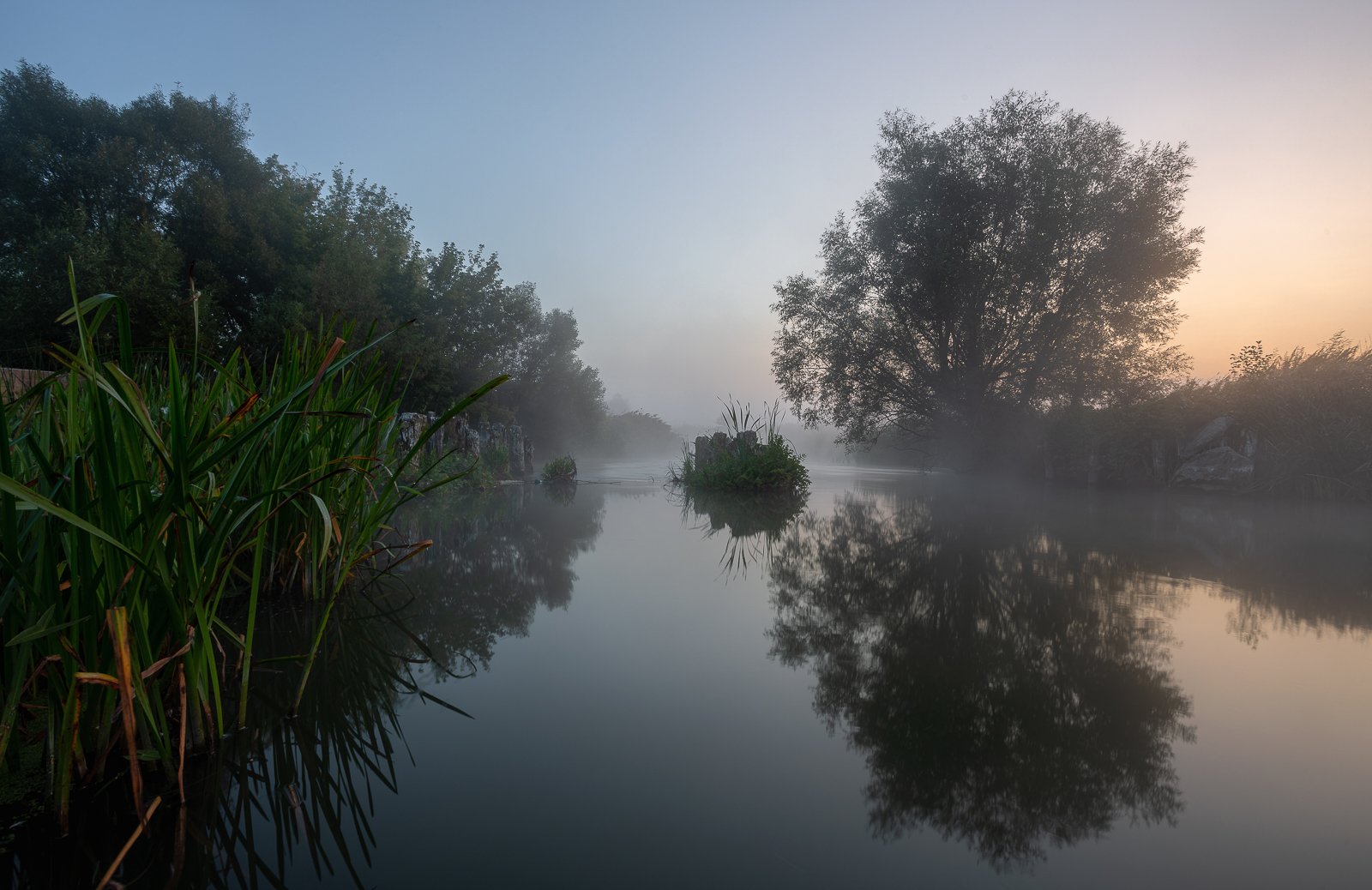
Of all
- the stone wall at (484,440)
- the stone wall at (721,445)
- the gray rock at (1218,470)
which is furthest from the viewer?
the stone wall at (484,440)

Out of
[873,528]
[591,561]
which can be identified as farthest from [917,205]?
[591,561]

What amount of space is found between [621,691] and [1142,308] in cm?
1679

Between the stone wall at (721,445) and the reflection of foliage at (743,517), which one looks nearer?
the reflection of foliage at (743,517)

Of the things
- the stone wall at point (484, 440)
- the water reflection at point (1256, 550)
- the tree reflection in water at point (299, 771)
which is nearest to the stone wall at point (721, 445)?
the stone wall at point (484, 440)

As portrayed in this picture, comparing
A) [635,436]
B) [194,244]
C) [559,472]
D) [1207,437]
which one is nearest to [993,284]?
[1207,437]

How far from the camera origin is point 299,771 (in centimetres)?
145

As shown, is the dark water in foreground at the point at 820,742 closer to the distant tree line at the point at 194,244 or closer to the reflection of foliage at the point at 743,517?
the reflection of foliage at the point at 743,517

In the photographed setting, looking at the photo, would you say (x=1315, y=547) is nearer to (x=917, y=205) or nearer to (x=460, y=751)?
(x=460, y=751)

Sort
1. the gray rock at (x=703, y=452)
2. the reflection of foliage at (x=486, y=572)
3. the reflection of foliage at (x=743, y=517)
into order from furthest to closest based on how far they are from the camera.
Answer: the gray rock at (x=703, y=452), the reflection of foliage at (x=743, y=517), the reflection of foliage at (x=486, y=572)

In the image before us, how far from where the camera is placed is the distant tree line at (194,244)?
1367cm

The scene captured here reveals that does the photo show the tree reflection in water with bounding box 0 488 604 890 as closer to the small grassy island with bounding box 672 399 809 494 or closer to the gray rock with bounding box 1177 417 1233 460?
the small grassy island with bounding box 672 399 809 494

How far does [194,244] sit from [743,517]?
55.0 feet

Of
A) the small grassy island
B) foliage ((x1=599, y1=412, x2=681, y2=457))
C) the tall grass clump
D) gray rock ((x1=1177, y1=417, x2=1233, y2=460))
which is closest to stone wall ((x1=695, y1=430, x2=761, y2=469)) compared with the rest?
the small grassy island

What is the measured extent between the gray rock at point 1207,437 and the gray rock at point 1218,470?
15cm
